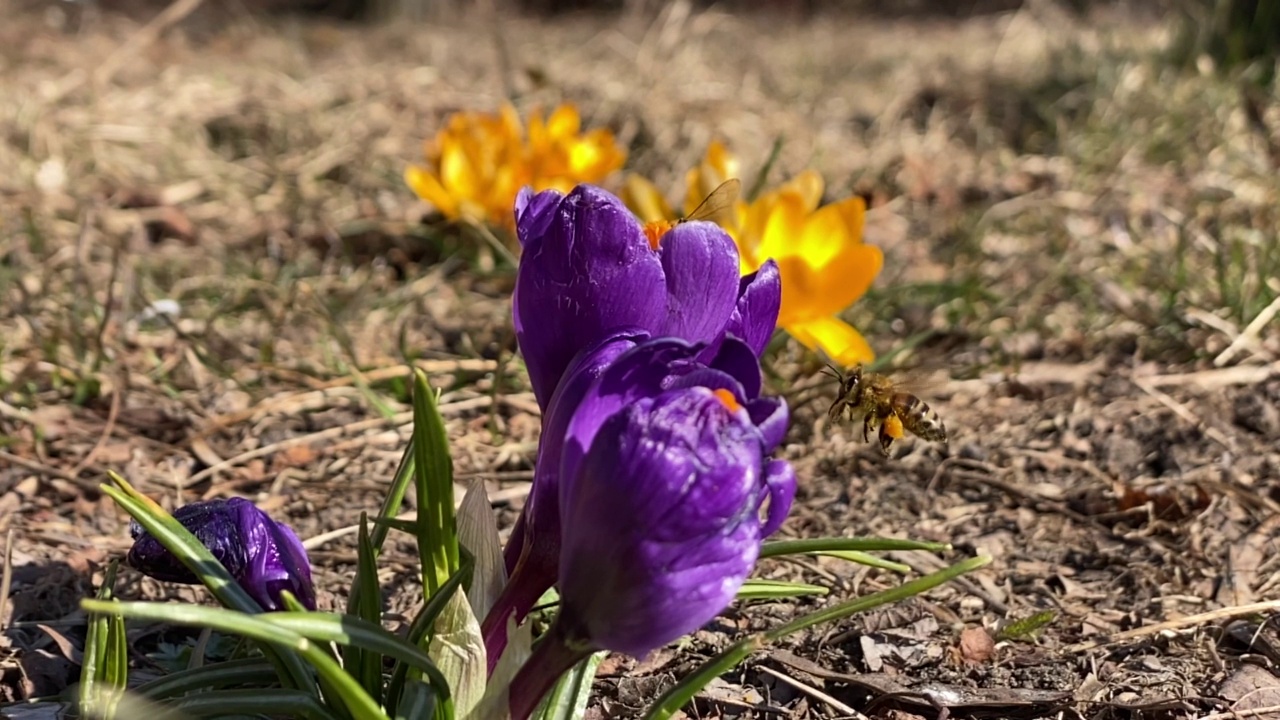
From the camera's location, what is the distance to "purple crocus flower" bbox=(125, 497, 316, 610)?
4.02 ft

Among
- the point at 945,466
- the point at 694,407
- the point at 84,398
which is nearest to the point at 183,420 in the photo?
the point at 84,398

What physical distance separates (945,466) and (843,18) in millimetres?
7498

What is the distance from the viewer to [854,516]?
78.0 inches

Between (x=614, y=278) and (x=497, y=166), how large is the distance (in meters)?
1.83

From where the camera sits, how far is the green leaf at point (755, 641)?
1.06 m

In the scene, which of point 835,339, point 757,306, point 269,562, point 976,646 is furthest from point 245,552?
point 835,339

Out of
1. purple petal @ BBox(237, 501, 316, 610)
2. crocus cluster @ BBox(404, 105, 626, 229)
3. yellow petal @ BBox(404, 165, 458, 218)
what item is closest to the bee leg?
purple petal @ BBox(237, 501, 316, 610)

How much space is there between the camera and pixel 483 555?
1181mm

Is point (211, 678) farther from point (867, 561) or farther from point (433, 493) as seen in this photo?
point (867, 561)

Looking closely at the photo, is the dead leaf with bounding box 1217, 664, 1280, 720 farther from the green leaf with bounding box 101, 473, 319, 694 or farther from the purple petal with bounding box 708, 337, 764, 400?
the green leaf with bounding box 101, 473, 319, 694

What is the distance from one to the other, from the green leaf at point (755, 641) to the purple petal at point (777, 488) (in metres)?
0.10

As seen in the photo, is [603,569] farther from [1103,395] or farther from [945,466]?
[1103,395]

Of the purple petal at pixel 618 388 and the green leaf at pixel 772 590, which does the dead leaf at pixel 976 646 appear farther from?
the purple petal at pixel 618 388

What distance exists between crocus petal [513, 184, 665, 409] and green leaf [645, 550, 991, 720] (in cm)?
31
